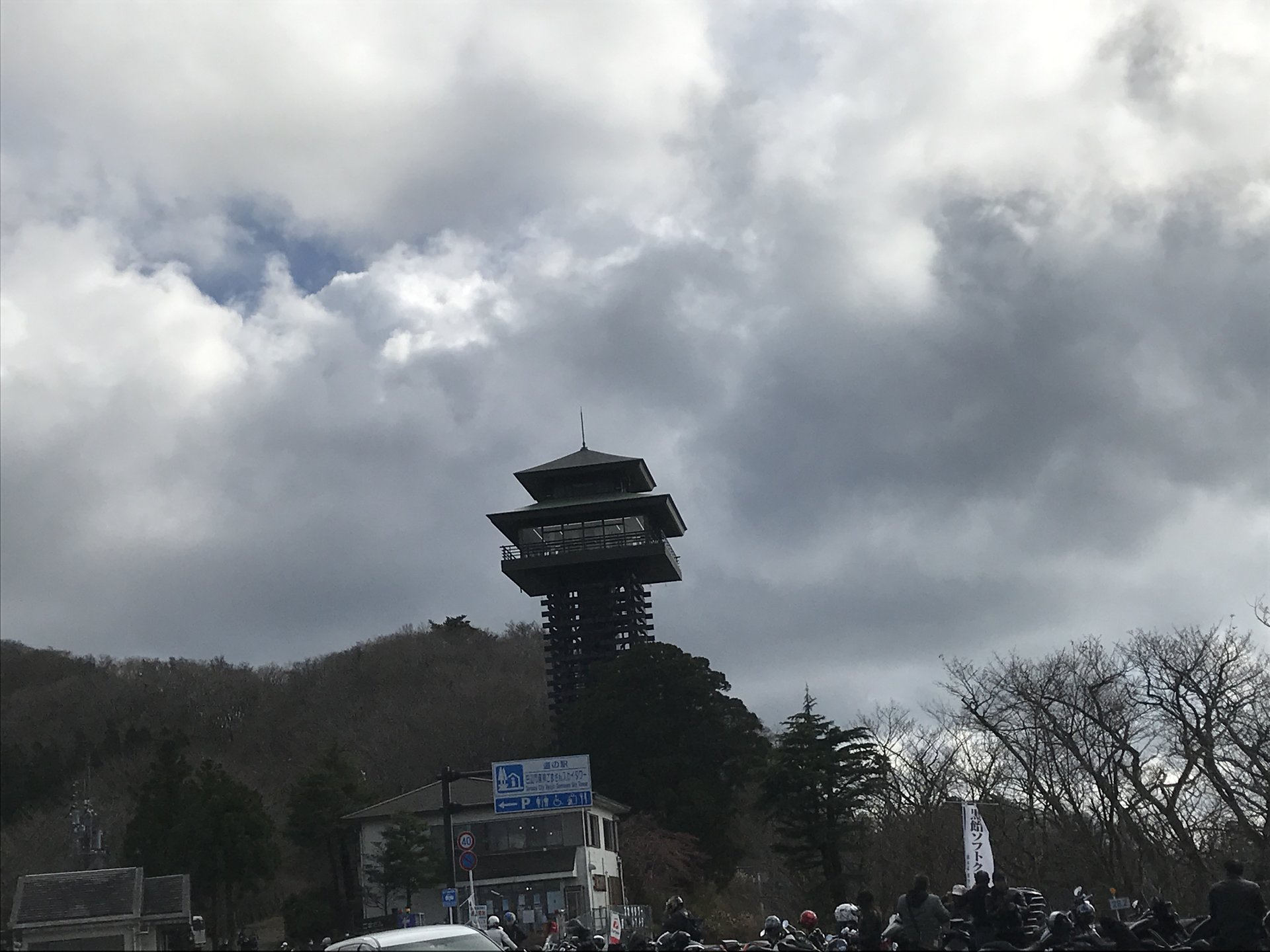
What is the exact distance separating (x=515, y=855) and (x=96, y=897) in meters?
22.5

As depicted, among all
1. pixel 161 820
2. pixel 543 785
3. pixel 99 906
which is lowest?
pixel 99 906

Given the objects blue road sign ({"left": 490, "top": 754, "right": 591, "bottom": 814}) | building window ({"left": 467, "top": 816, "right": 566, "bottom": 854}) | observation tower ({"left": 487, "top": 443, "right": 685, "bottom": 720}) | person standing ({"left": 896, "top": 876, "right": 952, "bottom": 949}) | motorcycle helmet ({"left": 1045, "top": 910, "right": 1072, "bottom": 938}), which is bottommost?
motorcycle helmet ({"left": 1045, "top": 910, "right": 1072, "bottom": 938})

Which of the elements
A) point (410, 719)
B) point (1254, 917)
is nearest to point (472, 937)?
point (1254, 917)

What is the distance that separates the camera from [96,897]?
28062 mm

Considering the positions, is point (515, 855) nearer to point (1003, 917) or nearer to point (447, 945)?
point (1003, 917)

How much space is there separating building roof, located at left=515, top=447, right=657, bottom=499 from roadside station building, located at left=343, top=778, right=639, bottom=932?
23.9 m

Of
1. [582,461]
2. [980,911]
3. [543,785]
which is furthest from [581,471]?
[980,911]

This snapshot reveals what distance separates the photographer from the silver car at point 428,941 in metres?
13.2

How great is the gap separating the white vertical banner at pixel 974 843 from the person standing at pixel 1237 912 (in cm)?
1028

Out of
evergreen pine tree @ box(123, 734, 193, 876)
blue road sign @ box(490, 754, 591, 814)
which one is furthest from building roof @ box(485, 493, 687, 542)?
blue road sign @ box(490, 754, 591, 814)

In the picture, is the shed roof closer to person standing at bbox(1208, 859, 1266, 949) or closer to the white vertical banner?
the white vertical banner

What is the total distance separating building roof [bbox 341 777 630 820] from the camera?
48.9m

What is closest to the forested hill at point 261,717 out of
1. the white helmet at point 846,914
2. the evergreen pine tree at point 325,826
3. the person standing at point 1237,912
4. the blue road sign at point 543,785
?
the evergreen pine tree at point 325,826

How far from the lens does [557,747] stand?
60.8 meters
